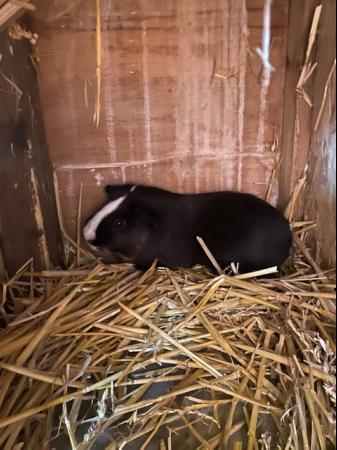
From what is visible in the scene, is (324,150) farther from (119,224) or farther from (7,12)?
(7,12)

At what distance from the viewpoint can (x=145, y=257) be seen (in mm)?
1437

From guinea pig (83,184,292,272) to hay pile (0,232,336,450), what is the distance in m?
0.06

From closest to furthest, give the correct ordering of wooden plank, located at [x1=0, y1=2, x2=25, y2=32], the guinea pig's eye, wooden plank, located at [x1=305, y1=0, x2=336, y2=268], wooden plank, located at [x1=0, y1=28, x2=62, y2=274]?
wooden plank, located at [x1=305, y1=0, x2=336, y2=268] → wooden plank, located at [x1=0, y1=2, x2=25, y2=32] → wooden plank, located at [x1=0, y1=28, x2=62, y2=274] → the guinea pig's eye

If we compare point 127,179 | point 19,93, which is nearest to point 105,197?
point 127,179

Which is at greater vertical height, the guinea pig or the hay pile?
the guinea pig

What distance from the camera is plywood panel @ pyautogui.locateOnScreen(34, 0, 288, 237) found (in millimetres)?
1324

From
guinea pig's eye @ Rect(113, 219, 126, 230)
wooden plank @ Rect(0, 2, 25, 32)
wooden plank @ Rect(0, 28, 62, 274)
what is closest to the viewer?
wooden plank @ Rect(0, 2, 25, 32)

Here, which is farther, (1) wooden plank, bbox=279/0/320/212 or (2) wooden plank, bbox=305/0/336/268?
(1) wooden plank, bbox=279/0/320/212

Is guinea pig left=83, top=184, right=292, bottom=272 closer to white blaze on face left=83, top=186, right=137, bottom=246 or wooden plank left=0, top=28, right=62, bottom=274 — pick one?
white blaze on face left=83, top=186, right=137, bottom=246

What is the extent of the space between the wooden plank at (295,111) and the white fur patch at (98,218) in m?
0.45

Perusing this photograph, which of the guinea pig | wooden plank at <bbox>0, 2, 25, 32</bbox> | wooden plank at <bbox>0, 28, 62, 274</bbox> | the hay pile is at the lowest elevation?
the hay pile

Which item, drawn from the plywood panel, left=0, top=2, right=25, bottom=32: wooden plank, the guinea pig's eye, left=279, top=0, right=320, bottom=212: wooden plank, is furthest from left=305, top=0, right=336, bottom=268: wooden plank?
left=0, top=2, right=25, bottom=32: wooden plank

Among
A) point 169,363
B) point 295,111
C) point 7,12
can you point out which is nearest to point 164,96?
point 295,111

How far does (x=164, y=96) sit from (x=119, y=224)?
1.18 ft
